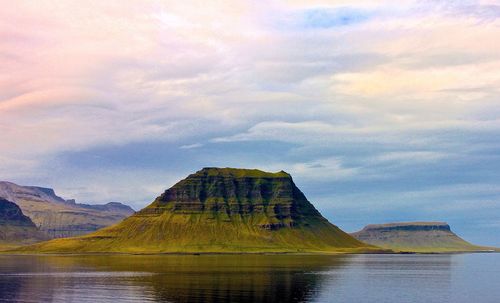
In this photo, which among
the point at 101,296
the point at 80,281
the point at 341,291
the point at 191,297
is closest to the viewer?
the point at 191,297

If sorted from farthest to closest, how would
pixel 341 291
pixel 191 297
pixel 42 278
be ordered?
pixel 42 278 → pixel 341 291 → pixel 191 297

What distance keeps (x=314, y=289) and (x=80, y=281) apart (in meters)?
69.1

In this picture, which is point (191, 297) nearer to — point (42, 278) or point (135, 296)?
point (135, 296)

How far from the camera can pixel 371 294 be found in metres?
146

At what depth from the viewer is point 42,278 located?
193875mm

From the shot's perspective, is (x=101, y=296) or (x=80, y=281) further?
(x=80, y=281)

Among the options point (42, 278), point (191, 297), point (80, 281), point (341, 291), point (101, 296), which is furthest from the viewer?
point (42, 278)

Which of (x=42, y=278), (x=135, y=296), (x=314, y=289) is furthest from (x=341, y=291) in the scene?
(x=42, y=278)

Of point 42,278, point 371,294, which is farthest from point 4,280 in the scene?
point 371,294

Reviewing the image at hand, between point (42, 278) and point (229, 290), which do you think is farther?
point (42, 278)

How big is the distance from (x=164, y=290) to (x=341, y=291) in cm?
4165

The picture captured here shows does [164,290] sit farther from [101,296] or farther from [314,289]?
[314,289]

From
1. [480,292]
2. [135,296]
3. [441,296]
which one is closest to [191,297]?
[135,296]

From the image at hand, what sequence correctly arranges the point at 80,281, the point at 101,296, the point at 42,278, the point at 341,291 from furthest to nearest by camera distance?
the point at 42,278, the point at 80,281, the point at 341,291, the point at 101,296
